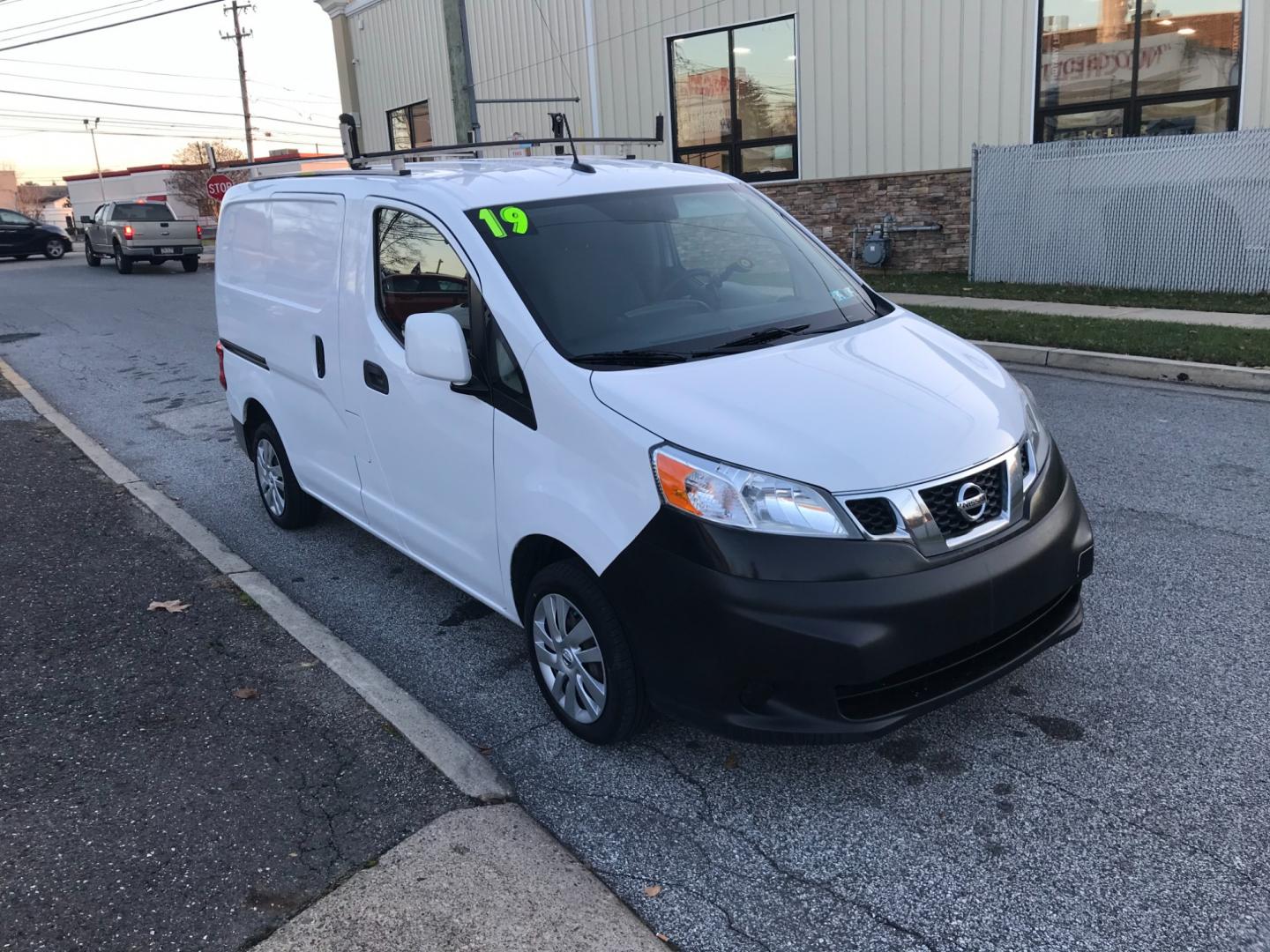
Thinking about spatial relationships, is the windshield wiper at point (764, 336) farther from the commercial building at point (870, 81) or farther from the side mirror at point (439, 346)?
the commercial building at point (870, 81)

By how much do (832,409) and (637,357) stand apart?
0.71m

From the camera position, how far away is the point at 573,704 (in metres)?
3.60

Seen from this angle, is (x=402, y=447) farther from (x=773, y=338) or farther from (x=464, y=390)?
(x=773, y=338)

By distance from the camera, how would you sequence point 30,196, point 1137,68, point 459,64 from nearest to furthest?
point 459,64
point 1137,68
point 30,196

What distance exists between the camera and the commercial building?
540 inches

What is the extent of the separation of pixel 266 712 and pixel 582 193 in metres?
2.38

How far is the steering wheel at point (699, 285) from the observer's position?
3.95m

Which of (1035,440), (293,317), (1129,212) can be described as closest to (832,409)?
(1035,440)

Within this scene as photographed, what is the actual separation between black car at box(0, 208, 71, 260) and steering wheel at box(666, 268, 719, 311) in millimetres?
35012

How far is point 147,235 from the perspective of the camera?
2548cm

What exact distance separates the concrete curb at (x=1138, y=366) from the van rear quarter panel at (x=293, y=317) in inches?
264

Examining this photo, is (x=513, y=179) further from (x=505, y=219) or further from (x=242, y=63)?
(x=242, y=63)

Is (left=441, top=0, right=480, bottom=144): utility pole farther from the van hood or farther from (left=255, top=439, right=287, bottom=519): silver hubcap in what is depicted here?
the van hood

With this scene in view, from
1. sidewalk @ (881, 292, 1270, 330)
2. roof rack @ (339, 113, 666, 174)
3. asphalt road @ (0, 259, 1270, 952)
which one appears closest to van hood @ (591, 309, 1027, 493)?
asphalt road @ (0, 259, 1270, 952)
